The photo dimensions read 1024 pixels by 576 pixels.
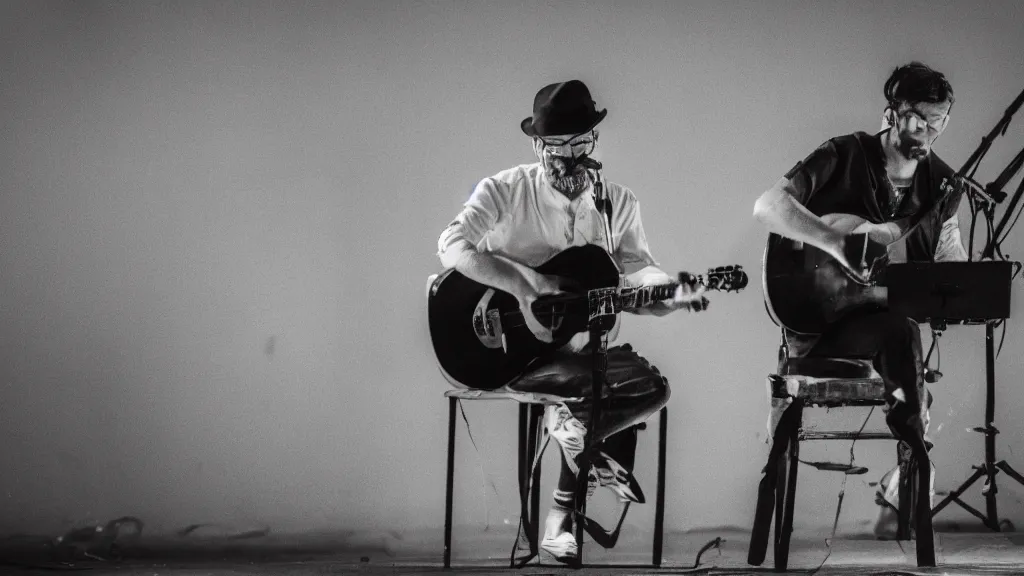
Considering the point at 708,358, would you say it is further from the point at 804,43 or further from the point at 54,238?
the point at 54,238

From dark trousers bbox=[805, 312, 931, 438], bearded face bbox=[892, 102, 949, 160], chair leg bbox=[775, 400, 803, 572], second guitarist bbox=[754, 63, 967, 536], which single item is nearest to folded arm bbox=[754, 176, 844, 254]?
second guitarist bbox=[754, 63, 967, 536]

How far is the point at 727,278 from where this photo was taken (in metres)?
3.20

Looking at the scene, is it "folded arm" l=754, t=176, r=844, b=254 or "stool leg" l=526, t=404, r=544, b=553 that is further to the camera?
"stool leg" l=526, t=404, r=544, b=553

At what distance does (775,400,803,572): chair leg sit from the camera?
3.63 meters

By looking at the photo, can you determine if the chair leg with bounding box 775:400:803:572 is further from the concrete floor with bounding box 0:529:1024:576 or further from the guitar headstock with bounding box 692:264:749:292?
the guitar headstock with bounding box 692:264:749:292

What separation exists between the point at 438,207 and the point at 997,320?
2.31 metres

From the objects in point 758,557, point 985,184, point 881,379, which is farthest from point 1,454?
point 985,184

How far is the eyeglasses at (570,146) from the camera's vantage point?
3.66 meters

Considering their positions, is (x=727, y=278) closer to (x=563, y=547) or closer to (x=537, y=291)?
(x=537, y=291)

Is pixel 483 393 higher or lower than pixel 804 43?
lower

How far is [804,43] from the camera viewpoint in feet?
14.2

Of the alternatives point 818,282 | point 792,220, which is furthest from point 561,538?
point 792,220

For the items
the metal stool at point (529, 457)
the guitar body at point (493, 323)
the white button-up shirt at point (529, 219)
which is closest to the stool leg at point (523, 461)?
the metal stool at point (529, 457)

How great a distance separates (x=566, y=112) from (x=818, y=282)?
111 centimetres
